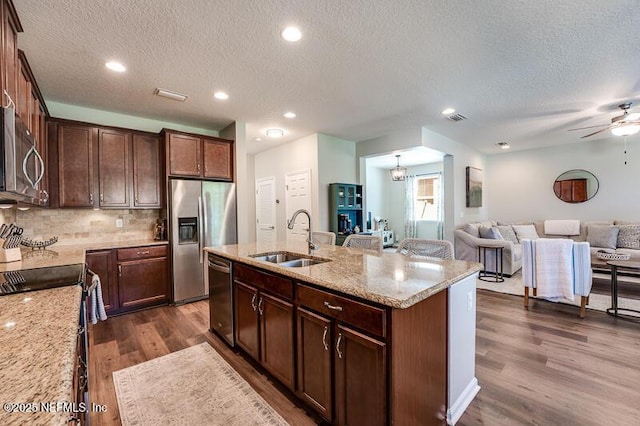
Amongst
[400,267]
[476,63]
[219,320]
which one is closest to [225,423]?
[219,320]


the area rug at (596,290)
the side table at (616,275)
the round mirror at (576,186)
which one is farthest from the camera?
the round mirror at (576,186)

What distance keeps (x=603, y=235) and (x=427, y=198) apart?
12.9 feet

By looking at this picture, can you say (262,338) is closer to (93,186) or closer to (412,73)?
(412,73)

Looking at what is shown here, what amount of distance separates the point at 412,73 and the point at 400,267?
80.6 inches

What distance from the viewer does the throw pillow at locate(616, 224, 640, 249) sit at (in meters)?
5.06

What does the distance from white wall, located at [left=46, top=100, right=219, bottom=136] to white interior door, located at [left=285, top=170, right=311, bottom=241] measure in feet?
6.82

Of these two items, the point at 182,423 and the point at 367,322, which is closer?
the point at 367,322

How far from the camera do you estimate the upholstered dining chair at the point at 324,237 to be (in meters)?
3.23

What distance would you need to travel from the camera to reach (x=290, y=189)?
575cm

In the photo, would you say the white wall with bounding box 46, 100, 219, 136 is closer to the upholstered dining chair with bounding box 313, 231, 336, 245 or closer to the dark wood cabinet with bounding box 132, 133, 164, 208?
the dark wood cabinet with bounding box 132, 133, 164, 208

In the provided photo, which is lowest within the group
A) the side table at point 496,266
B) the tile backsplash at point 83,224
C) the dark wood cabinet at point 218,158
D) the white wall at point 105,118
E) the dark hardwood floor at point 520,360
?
the dark hardwood floor at point 520,360

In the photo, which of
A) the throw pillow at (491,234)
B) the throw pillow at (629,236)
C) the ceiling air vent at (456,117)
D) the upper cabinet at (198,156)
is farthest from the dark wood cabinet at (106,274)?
the throw pillow at (629,236)

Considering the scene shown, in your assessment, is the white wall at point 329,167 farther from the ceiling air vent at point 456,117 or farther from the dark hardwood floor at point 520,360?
the dark hardwood floor at point 520,360

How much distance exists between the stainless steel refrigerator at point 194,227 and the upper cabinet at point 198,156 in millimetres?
163
